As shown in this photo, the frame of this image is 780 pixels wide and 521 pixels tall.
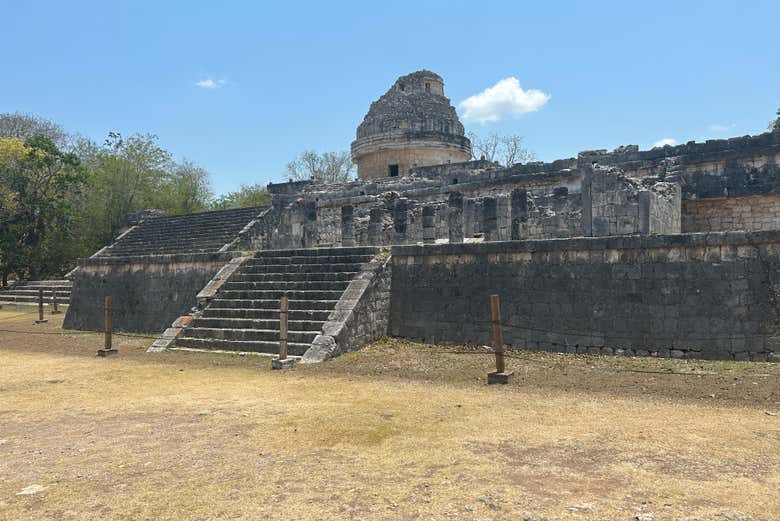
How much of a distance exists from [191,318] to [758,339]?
9916 mm

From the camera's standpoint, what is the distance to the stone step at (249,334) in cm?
1005

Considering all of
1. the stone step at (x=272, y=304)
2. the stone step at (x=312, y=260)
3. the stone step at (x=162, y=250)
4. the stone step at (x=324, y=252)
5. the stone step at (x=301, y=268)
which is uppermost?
the stone step at (x=162, y=250)

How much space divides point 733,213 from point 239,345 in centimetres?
1385

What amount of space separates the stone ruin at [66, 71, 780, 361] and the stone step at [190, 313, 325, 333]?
0.03 m

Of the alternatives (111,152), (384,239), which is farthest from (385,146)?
(111,152)

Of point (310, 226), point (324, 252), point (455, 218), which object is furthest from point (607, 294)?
point (310, 226)

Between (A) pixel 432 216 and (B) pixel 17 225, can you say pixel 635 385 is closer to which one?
(A) pixel 432 216

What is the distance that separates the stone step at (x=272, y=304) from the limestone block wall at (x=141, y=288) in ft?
6.99

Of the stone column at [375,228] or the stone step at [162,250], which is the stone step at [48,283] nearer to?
the stone step at [162,250]

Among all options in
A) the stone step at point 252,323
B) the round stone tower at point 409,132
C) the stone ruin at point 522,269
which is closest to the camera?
the stone ruin at point 522,269

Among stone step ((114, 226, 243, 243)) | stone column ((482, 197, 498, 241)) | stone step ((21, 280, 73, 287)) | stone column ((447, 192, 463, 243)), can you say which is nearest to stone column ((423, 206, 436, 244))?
stone column ((447, 192, 463, 243))

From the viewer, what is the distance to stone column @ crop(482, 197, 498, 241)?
12617 millimetres

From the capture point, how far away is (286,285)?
1194cm

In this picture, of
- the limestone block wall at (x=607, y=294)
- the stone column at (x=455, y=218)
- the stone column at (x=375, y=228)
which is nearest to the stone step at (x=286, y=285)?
the limestone block wall at (x=607, y=294)
